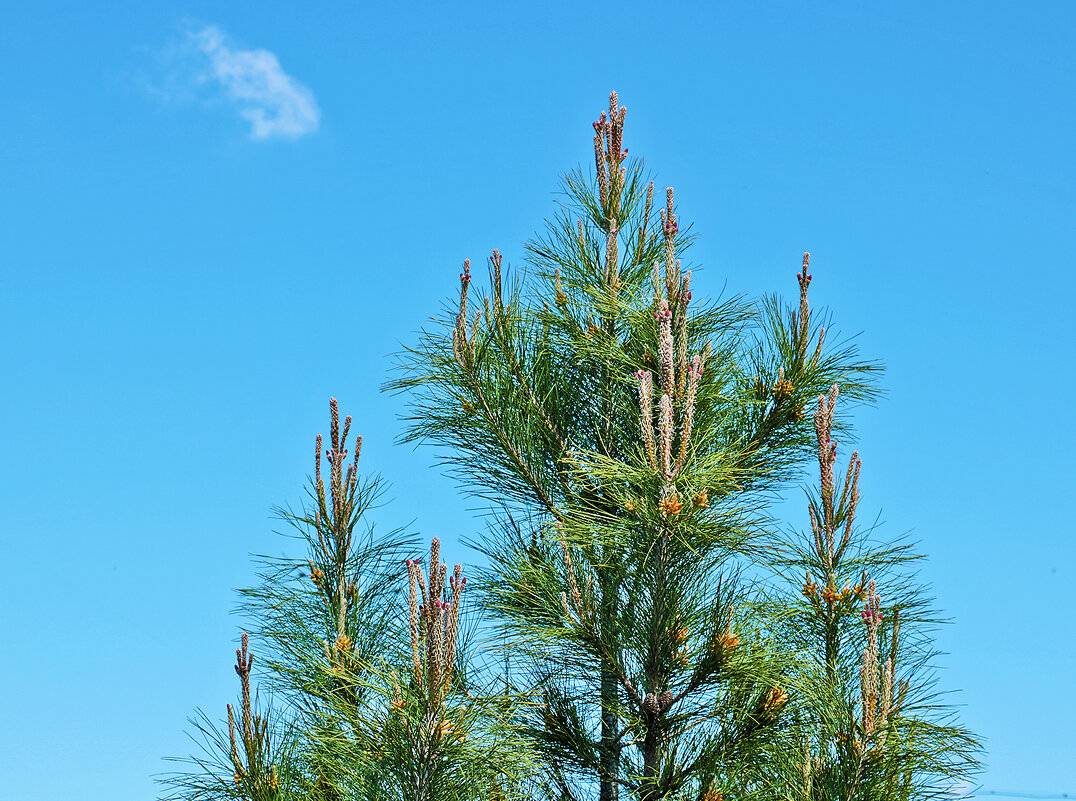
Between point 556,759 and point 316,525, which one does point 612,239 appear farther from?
point 556,759

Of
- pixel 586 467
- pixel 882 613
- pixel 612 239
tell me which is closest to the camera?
pixel 586 467

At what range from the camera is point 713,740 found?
345 centimetres

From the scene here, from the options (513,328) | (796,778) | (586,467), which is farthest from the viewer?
(513,328)

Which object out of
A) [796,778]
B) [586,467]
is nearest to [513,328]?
[586,467]

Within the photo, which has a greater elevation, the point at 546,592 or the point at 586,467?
Result: the point at 586,467

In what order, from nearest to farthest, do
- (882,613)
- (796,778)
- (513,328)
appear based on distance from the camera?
(796,778)
(882,613)
(513,328)

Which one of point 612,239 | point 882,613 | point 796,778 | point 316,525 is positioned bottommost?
point 796,778

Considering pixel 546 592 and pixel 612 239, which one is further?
pixel 612 239

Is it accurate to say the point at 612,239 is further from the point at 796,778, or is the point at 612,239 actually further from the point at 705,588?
the point at 796,778

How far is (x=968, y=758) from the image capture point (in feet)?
10.6

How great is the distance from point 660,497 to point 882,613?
948mm

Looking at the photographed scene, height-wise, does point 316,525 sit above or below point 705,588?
above

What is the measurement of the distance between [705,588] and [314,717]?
1.32m

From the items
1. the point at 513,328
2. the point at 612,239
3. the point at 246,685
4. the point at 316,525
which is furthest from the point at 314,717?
the point at 612,239
